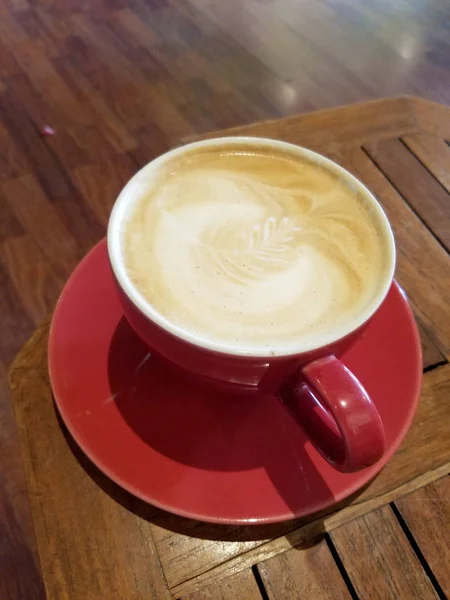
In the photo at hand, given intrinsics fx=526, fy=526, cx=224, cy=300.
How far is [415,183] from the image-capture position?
2.20ft

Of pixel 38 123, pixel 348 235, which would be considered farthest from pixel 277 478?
pixel 38 123

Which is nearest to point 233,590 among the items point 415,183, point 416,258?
point 416,258

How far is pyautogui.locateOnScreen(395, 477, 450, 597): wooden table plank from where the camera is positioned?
42 cm

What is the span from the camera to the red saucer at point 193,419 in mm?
426

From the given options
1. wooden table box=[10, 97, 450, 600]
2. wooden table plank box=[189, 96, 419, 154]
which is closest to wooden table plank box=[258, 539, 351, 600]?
wooden table box=[10, 97, 450, 600]

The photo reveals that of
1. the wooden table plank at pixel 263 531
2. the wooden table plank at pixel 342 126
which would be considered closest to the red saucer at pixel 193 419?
the wooden table plank at pixel 263 531

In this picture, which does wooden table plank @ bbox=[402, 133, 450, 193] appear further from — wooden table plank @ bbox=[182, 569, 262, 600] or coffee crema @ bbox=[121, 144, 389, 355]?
wooden table plank @ bbox=[182, 569, 262, 600]

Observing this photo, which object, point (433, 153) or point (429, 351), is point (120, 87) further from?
point (429, 351)

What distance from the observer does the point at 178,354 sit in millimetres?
407

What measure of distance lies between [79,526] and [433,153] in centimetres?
61

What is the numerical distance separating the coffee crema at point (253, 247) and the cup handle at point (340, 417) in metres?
0.03

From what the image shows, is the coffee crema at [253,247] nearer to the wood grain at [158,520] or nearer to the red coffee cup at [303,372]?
the red coffee cup at [303,372]

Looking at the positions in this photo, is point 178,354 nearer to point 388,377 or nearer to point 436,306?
point 388,377

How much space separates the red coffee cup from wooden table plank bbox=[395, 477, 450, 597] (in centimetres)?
10
